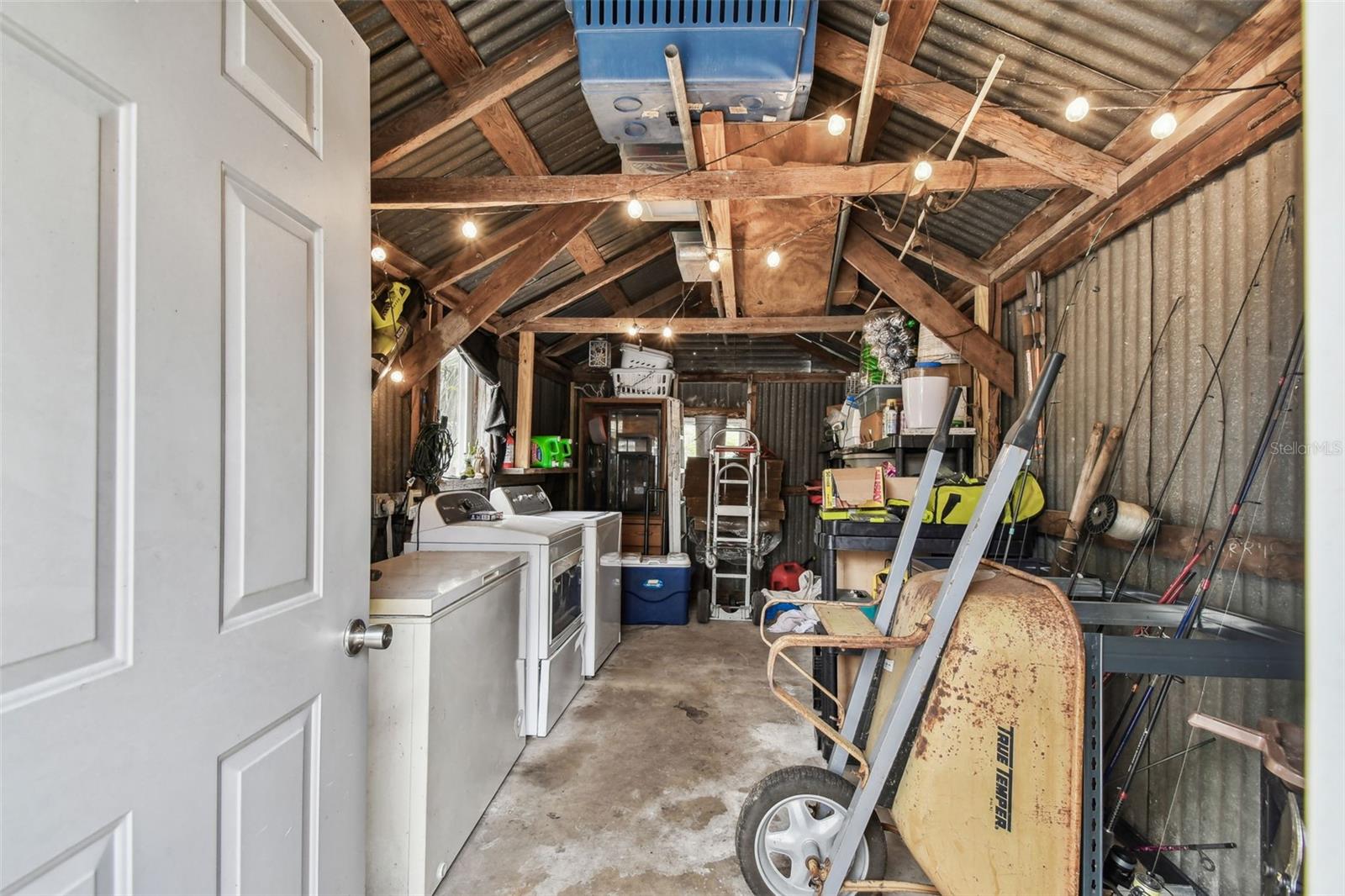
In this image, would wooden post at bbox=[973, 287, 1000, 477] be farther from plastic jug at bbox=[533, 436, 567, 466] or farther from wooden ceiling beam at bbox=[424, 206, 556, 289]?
plastic jug at bbox=[533, 436, 567, 466]

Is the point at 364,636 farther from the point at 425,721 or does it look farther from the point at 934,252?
the point at 934,252

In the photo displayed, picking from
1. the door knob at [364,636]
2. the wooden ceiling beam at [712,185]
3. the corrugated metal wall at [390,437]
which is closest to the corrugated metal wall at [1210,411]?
the wooden ceiling beam at [712,185]

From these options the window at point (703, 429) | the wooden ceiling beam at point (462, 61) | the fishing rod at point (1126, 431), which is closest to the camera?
the fishing rod at point (1126, 431)

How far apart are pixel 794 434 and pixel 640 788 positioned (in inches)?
190

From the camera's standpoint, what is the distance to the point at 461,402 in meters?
4.43

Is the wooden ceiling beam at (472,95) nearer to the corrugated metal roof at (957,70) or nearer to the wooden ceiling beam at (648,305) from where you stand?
the corrugated metal roof at (957,70)

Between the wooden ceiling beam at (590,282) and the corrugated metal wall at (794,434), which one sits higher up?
the wooden ceiling beam at (590,282)

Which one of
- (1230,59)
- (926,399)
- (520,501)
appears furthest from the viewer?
(520,501)

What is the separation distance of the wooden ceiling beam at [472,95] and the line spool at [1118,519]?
2703 millimetres

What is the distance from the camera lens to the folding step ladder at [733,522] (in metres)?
5.38

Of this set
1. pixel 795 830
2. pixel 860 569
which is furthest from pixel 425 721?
pixel 860 569

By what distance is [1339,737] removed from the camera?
18.9 inches

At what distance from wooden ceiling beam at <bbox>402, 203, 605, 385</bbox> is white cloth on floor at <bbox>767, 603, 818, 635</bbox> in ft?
9.49

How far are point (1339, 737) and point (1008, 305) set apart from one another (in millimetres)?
3293
